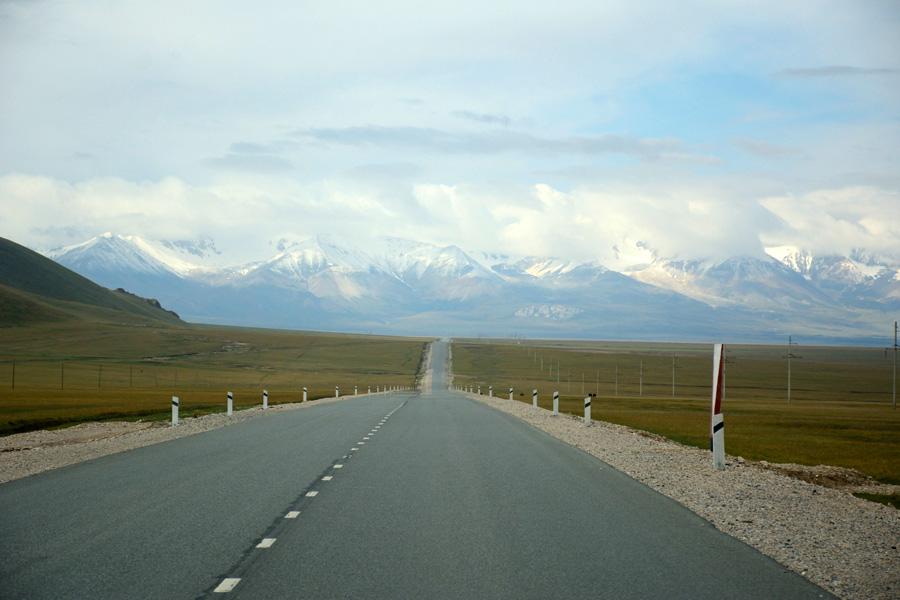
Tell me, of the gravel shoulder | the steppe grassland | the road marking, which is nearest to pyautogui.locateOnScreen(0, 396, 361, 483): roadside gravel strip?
the gravel shoulder

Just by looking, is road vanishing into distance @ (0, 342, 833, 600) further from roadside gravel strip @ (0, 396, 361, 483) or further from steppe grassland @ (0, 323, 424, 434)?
steppe grassland @ (0, 323, 424, 434)

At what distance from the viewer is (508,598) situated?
6594mm

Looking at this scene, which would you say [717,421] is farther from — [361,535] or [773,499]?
[361,535]

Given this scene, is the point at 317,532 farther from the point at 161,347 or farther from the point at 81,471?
the point at 161,347

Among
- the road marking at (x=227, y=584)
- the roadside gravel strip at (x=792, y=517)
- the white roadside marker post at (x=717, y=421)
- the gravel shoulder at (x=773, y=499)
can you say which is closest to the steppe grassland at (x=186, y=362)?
the gravel shoulder at (x=773, y=499)

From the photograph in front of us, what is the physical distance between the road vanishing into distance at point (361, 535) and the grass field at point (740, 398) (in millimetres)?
9471

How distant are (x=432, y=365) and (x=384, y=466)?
499 feet

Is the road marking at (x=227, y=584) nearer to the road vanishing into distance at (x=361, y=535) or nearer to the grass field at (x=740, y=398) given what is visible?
the road vanishing into distance at (x=361, y=535)

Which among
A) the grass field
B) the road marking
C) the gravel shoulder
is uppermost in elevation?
the road marking

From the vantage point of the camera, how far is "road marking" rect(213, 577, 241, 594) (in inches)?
265

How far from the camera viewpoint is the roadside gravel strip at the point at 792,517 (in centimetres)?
766

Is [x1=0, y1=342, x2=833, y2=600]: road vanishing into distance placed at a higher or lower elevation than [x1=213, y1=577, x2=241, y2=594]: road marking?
lower

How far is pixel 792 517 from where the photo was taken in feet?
34.5

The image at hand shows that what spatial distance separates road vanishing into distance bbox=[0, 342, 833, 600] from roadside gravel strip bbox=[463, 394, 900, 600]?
A: 36cm
